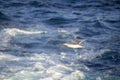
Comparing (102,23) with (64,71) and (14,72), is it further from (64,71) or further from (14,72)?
(14,72)

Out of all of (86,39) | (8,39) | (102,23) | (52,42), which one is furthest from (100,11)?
(8,39)

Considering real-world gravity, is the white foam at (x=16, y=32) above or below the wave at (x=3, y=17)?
below

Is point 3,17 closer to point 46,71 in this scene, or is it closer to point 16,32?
point 16,32

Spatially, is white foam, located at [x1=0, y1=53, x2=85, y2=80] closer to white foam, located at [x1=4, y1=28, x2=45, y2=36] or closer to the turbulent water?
the turbulent water

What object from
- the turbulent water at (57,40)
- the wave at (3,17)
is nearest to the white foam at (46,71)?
the turbulent water at (57,40)

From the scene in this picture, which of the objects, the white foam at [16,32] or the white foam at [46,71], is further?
the white foam at [16,32]

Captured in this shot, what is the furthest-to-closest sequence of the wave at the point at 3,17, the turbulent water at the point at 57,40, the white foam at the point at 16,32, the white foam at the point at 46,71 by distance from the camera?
the wave at the point at 3,17, the white foam at the point at 16,32, the turbulent water at the point at 57,40, the white foam at the point at 46,71

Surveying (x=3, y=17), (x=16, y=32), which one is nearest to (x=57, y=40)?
(x=16, y=32)

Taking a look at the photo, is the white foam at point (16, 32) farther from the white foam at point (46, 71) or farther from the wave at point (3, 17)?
the white foam at point (46, 71)

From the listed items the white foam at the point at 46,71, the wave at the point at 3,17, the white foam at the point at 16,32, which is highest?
the wave at the point at 3,17

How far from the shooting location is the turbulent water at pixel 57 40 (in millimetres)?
8859

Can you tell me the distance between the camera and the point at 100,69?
9.18 meters

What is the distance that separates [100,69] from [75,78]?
1049 millimetres

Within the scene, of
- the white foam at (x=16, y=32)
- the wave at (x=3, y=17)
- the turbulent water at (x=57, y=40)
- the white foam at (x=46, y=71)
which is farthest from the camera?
the wave at (x=3, y=17)
